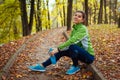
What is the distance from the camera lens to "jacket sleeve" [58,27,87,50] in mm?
6773

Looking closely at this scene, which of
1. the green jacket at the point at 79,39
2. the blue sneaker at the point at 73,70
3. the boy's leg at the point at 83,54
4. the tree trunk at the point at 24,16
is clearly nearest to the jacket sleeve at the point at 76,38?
the green jacket at the point at 79,39

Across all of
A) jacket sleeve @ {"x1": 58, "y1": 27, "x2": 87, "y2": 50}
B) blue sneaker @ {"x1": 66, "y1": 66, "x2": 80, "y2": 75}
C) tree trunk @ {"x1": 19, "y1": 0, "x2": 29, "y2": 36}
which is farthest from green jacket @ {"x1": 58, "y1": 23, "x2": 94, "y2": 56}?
tree trunk @ {"x1": 19, "y1": 0, "x2": 29, "y2": 36}

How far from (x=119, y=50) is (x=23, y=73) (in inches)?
148

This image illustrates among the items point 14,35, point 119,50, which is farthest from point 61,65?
point 14,35

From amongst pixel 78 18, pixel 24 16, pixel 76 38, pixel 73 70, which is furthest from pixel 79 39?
pixel 24 16

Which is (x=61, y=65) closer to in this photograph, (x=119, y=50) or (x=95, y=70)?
(x=95, y=70)

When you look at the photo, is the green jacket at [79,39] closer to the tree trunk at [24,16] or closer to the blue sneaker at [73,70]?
the blue sneaker at [73,70]

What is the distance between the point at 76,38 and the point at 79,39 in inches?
3.6

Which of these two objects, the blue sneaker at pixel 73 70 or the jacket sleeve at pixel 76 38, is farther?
the blue sneaker at pixel 73 70

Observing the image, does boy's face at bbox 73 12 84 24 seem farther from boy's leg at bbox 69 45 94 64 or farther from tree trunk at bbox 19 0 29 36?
tree trunk at bbox 19 0 29 36

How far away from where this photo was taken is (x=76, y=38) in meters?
6.79

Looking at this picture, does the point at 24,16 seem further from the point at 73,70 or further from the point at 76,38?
the point at 76,38

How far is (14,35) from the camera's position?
34781 millimetres

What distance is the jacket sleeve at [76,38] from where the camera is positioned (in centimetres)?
677
